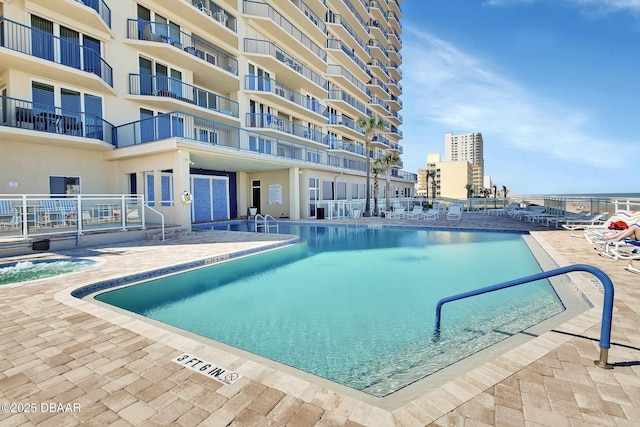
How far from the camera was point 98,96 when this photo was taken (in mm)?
13039

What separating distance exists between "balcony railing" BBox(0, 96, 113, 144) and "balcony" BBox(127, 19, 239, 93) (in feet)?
13.8

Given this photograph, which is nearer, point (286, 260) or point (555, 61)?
point (286, 260)

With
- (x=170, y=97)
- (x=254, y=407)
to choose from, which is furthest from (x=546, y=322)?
(x=170, y=97)

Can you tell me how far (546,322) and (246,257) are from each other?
678 cm

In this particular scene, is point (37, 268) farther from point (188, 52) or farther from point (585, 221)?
point (585, 221)

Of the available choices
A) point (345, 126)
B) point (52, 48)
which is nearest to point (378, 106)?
point (345, 126)

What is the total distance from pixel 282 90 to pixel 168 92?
9.29 metres

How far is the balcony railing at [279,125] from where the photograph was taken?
19.7 m

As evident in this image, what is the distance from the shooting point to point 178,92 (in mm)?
15617

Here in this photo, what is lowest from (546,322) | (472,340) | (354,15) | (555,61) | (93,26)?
(472,340)

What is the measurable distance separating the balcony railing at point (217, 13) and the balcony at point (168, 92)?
412 centimetres

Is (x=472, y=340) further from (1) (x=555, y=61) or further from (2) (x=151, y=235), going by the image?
(1) (x=555, y=61)

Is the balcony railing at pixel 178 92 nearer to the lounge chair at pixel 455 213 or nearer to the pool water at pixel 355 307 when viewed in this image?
the pool water at pixel 355 307

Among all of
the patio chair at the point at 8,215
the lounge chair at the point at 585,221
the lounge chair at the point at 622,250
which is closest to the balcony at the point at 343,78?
the lounge chair at the point at 585,221
